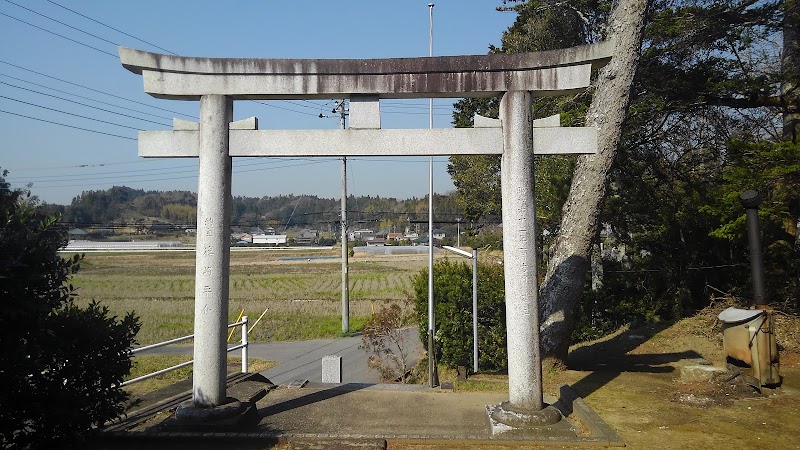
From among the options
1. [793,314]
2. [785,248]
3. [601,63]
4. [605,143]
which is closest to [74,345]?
[601,63]

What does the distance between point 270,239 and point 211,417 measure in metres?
84.8

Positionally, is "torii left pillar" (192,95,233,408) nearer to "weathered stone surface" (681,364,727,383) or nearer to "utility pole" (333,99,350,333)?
"weathered stone surface" (681,364,727,383)

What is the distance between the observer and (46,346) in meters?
4.32

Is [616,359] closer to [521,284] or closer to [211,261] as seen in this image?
[521,284]

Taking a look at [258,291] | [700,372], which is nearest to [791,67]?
[700,372]

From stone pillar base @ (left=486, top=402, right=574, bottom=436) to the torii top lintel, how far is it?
3402 mm

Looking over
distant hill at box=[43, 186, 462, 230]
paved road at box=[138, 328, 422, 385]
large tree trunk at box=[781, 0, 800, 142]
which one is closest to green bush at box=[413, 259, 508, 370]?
paved road at box=[138, 328, 422, 385]

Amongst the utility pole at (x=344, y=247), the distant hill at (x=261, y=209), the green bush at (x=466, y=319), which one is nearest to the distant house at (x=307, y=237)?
the distant hill at (x=261, y=209)

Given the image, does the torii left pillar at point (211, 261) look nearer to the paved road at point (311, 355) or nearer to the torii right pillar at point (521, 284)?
the torii right pillar at point (521, 284)

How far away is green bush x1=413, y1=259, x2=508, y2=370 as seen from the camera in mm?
12695

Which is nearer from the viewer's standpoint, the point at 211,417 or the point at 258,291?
the point at 211,417

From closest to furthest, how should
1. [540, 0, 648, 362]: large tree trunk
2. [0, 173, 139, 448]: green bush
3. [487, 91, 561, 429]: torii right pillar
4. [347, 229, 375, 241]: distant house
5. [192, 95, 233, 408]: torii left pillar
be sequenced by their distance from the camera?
[0, 173, 139, 448]: green bush
[487, 91, 561, 429]: torii right pillar
[192, 95, 233, 408]: torii left pillar
[540, 0, 648, 362]: large tree trunk
[347, 229, 375, 241]: distant house

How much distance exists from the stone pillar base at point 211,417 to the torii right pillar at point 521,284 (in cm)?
266

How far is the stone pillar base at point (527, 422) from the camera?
566 centimetres
